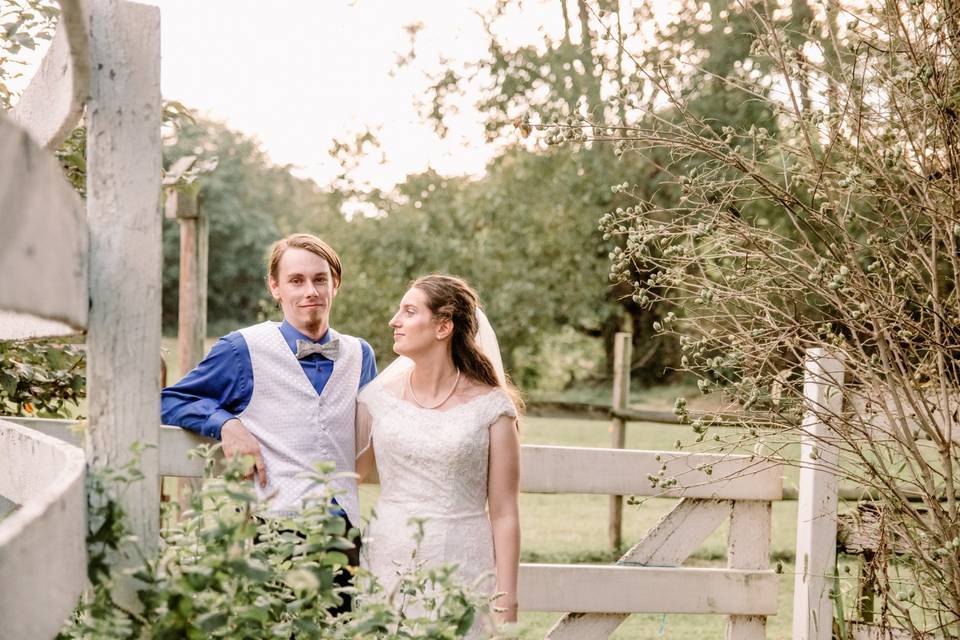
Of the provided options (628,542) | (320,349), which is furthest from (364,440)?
(628,542)

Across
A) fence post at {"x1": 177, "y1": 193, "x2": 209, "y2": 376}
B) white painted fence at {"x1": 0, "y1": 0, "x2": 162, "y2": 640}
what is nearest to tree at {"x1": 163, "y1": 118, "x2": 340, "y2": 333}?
fence post at {"x1": 177, "y1": 193, "x2": 209, "y2": 376}

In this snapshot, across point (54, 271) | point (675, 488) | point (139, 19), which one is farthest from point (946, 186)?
point (54, 271)

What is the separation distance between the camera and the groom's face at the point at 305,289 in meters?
3.24

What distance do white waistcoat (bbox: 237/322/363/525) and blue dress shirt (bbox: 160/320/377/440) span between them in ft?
0.10

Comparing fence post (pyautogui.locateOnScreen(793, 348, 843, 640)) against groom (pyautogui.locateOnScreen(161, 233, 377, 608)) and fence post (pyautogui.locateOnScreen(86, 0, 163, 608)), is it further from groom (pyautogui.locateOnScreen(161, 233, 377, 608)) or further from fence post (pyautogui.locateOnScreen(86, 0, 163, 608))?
fence post (pyautogui.locateOnScreen(86, 0, 163, 608))

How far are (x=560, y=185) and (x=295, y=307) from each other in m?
11.8

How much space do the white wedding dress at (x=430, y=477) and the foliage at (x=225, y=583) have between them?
137cm

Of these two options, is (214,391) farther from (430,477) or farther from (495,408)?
(495,408)

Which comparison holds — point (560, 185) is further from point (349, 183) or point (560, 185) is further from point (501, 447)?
point (501, 447)

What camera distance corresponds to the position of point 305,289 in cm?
327

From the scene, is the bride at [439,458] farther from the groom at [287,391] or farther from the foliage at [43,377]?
the foliage at [43,377]

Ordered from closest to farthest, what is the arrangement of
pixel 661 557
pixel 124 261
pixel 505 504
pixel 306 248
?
pixel 124 261, pixel 306 248, pixel 505 504, pixel 661 557

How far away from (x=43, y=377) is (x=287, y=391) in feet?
2.92

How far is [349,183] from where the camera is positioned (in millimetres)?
14391
